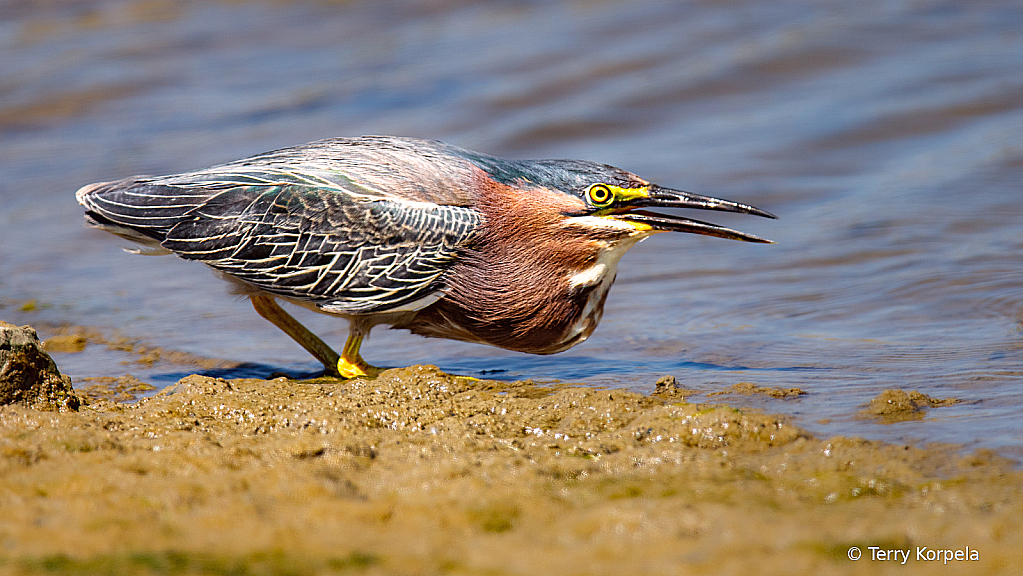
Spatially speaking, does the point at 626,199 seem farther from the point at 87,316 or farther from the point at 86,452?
the point at 87,316

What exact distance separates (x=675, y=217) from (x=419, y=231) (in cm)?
136

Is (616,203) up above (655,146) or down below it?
below

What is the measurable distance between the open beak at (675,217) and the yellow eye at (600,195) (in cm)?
8

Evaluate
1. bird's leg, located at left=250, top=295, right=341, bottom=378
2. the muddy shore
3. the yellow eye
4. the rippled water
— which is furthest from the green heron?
the muddy shore

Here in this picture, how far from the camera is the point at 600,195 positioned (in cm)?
540

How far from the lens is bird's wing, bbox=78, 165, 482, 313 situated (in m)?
5.30

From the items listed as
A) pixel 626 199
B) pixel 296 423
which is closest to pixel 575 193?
pixel 626 199

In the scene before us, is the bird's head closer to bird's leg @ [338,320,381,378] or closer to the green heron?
the green heron

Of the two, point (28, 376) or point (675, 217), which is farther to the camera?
point (675, 217)

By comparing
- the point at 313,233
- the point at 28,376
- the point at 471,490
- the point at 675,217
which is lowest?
the point at 471,490

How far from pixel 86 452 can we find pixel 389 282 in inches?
78.0

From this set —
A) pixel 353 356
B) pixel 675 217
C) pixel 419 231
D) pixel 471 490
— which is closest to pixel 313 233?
pixel 419 231

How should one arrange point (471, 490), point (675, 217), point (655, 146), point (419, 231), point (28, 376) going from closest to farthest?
point (471, 490)
point (28, 376)
point (419, 231)
point (675, 217)
point (655, 146)

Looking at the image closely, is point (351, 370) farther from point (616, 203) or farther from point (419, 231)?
point (616, 203)
